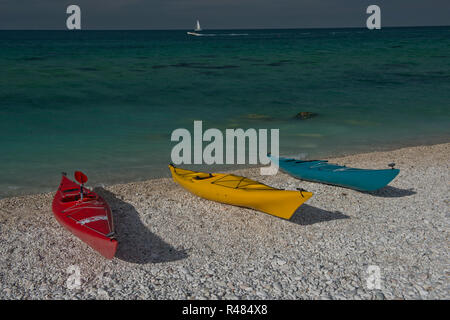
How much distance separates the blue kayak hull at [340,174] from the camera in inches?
299

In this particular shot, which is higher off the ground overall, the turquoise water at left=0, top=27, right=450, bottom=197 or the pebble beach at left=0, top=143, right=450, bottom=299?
the turquoise water at left=0, top=27, right=450, bottom=197

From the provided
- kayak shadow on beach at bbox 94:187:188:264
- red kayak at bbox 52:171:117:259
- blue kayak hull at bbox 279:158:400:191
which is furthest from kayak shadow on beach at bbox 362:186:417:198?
red kayak at bbox 52:171:117:259

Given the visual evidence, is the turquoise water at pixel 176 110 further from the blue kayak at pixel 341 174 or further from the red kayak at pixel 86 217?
the blue kayak at pixel 341 174

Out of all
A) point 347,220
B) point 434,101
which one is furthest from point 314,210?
point 434,101

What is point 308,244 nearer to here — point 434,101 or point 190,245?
point 190,245

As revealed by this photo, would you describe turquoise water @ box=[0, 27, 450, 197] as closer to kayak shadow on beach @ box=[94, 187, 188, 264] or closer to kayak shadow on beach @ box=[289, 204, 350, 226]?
kayak shadow on beach @ box=[94, 187, 188, 264]

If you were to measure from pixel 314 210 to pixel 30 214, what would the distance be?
4633 mm

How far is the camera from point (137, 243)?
20.1 ft
